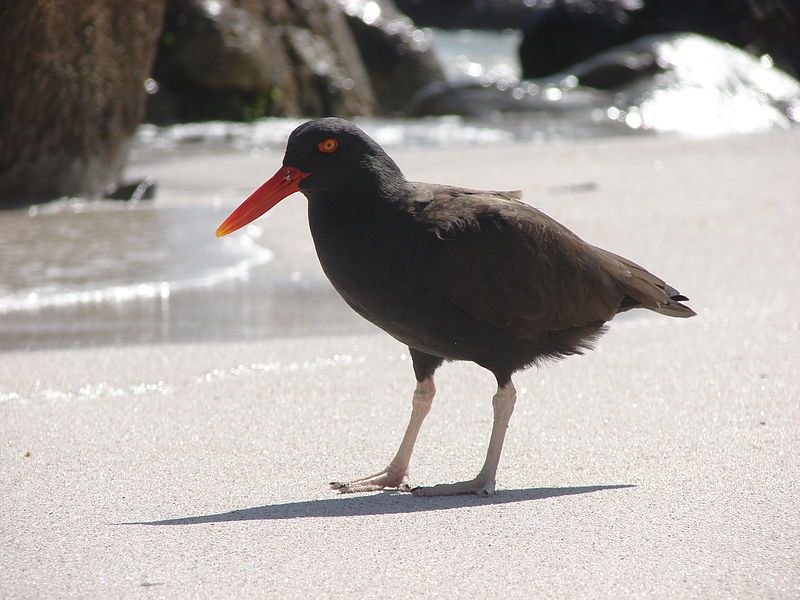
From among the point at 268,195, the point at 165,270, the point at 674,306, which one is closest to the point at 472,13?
the point at 165,270

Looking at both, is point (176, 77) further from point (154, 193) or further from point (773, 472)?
point (773, 472)

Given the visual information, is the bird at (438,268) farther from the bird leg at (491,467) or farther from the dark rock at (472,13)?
the dark rock at (472,13)

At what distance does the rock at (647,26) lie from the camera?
69.6 feet

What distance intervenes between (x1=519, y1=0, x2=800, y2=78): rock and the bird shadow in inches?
736

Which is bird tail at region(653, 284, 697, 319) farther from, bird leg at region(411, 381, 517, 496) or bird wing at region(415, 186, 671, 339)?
bird leg at region(411, 381, 517, 496)

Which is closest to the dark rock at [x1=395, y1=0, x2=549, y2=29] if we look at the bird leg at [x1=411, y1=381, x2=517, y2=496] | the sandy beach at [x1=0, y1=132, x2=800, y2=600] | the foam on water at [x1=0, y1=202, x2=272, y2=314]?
the foam on water at [x1=0, y1=202, x2=272, y2=314]

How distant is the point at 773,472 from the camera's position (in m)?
3.66

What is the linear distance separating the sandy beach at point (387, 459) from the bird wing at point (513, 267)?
545 mm

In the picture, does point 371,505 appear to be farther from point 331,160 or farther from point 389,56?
point 389,56

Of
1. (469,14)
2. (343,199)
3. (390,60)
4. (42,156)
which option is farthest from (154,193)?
(469,14)

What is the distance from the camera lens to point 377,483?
12.2 feet

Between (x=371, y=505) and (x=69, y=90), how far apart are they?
7.86 meters

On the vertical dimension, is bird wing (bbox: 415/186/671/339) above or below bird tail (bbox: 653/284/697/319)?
above

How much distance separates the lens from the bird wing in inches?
140
